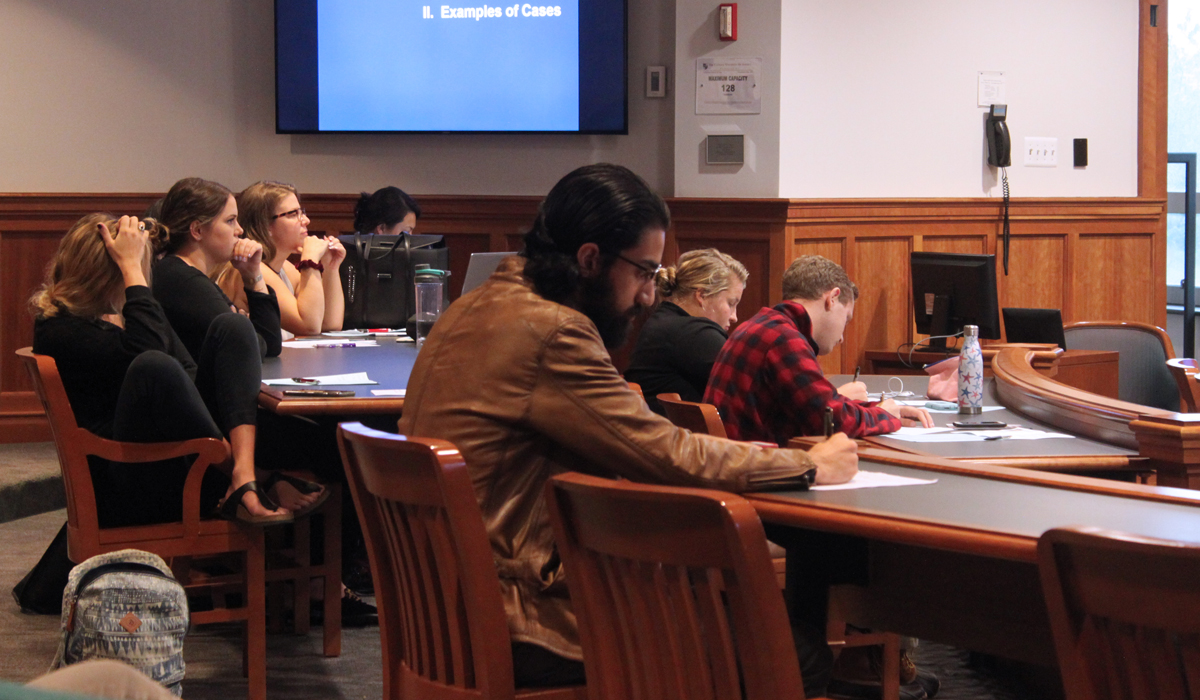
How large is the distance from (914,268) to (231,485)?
3636mm

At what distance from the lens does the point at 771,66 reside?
5.86 m

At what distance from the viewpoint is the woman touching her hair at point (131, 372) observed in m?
2.85

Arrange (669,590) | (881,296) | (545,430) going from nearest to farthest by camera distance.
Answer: (669,590) → (545,430) → (881,296)

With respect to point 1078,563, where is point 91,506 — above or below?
below

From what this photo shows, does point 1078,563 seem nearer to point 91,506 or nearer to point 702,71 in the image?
point 91,506

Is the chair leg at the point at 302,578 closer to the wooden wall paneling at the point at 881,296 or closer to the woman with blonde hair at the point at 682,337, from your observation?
the woman with blonde hair at the point at 682,337

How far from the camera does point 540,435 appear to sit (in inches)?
73.1

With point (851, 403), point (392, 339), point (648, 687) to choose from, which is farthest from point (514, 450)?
point (392, 339)

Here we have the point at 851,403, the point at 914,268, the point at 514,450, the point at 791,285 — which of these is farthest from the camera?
the point at 914,268

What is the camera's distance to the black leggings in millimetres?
2828

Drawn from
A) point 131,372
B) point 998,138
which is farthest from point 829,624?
point 998,138

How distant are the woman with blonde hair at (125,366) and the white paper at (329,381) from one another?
16 cm

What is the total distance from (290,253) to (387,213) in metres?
1.00

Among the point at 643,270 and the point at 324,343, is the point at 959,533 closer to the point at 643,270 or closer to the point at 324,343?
the point at 643,270
